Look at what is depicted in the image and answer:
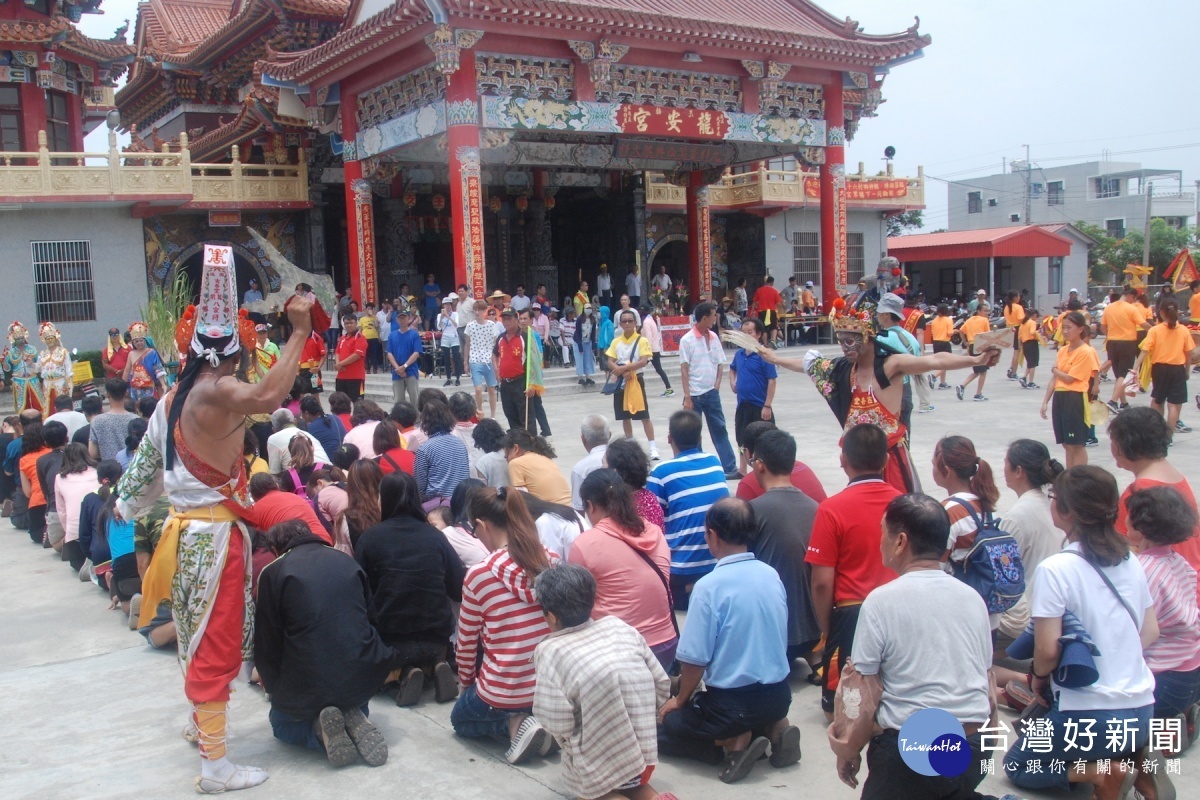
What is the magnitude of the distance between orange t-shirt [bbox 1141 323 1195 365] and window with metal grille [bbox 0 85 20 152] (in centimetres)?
2116

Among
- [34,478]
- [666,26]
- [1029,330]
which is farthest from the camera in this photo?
[666,26]

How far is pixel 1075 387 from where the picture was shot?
805 cm

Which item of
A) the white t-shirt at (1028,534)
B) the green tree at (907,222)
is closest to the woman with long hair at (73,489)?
the white t-shirt at (1028,534)

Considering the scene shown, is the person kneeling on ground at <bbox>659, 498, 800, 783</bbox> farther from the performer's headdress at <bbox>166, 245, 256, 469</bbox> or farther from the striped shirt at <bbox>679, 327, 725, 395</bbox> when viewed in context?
the striped shirt at <bbox>679, 327, 725, 395</bbox>

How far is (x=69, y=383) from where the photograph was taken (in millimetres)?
13008

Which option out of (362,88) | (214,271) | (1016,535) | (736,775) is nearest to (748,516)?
(736,775)

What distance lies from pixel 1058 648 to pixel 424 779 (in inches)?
89.9

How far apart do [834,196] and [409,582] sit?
17171mm

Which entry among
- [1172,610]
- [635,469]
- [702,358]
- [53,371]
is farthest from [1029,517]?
[53,371]

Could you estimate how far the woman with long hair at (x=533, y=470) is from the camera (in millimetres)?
5613

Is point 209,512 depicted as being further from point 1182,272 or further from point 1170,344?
point 1182,272

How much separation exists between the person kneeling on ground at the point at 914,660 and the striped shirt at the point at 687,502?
2098 mm

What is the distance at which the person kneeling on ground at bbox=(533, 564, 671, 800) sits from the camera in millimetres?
3281

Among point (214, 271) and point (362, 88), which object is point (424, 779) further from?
point (362, 88)
